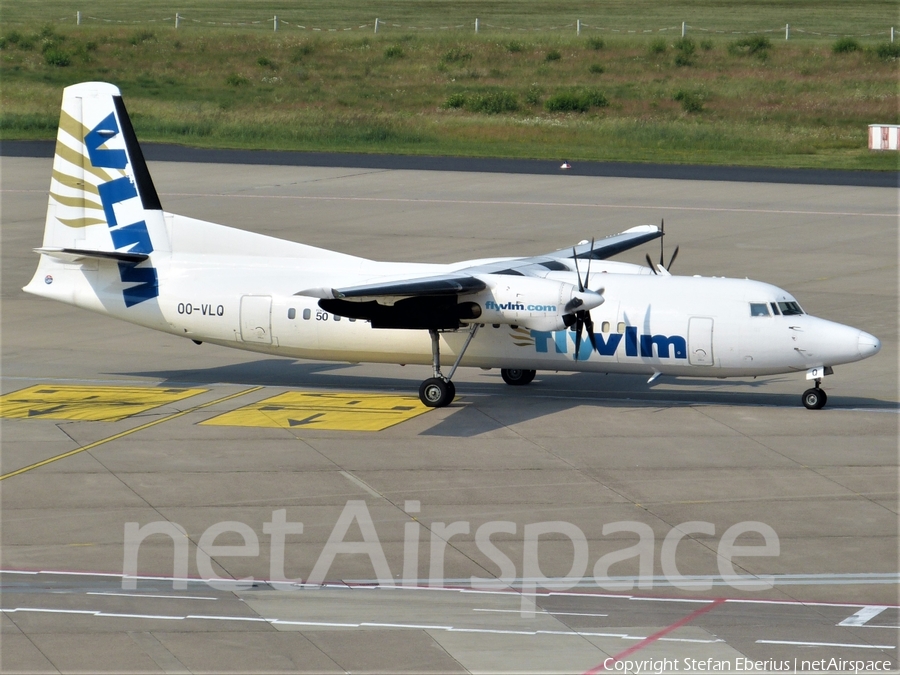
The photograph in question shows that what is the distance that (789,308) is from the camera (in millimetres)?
26641

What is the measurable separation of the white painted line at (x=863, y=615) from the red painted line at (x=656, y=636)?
1.69 metres

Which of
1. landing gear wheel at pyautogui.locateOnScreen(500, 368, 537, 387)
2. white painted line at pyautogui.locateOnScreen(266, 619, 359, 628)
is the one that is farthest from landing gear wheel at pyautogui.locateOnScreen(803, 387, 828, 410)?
white painted line at pyautogui.locateOnScreen(266, 619, 359, 628)

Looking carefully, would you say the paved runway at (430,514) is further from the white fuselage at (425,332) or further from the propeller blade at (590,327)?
the propeller blade at (590,327)

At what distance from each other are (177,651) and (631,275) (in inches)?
616

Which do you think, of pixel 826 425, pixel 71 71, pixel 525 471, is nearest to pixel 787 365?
pixel 826 425

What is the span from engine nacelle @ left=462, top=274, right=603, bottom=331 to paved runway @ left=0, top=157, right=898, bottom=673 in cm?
222

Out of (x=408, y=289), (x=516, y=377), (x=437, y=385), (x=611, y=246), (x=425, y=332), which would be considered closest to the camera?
(x=408, y=289)

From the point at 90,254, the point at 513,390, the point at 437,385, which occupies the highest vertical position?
the point at 90,254

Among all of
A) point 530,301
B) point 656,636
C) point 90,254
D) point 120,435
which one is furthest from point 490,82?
point 656,636

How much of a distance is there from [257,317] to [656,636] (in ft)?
47.7

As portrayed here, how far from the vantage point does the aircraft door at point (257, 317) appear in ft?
92.0

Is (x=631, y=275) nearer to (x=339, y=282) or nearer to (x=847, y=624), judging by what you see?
(x=339, y=282)

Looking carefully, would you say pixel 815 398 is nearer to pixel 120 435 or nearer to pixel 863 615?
pixel 863 615

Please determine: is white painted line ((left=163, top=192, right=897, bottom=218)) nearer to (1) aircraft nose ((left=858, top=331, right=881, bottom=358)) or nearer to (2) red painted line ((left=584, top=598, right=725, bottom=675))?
(1) aircraft nose ((left=858, top=331, right=881, bottom=358))
